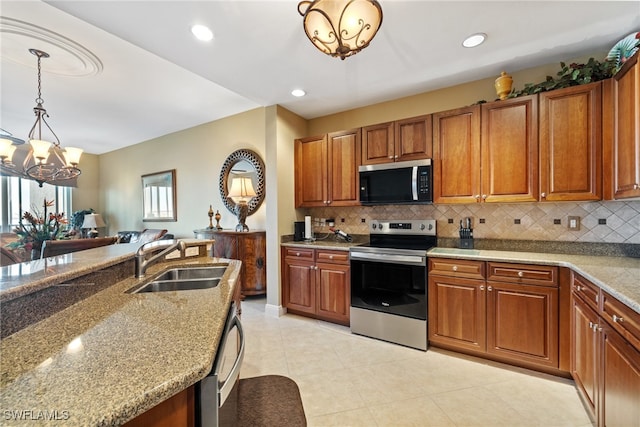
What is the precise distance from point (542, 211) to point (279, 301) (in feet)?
9.62

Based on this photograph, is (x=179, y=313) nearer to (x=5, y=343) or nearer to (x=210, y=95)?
(x=5, y=343)

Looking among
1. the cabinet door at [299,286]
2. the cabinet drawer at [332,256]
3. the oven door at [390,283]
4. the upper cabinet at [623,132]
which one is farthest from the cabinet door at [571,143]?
the cabinet door at [299,286]

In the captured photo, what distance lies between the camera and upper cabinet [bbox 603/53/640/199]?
1.58m

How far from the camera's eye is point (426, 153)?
262 cm

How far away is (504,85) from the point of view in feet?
7.59

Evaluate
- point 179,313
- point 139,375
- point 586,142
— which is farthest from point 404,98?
point 139,375

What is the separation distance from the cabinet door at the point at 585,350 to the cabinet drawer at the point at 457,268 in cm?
58

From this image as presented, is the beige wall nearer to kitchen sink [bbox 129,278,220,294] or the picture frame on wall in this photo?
the picture frame on wall

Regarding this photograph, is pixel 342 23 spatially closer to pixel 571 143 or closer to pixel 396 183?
pixel 396 183

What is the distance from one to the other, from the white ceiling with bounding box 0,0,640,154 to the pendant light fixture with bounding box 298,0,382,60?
377 mm

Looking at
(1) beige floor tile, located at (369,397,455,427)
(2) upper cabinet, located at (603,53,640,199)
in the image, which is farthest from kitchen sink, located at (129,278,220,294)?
(2) upper cabinet, located at (603,53,640,199)

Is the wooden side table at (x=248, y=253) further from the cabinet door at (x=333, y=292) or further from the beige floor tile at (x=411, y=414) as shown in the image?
the beige floor tile at (x=411, y=414)

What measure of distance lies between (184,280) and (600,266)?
9.08 ft

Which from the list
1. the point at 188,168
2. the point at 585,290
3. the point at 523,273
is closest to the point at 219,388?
the point at 585,290
